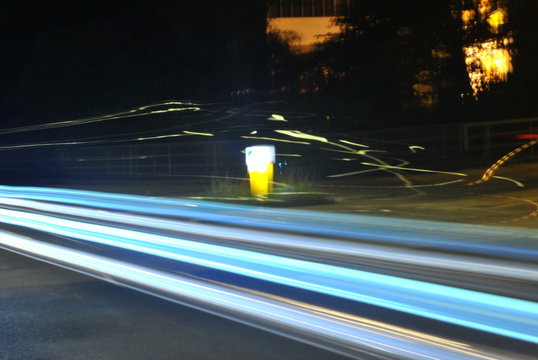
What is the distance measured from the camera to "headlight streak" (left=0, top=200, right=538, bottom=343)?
203 inches

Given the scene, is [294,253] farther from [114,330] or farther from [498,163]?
[498,163]

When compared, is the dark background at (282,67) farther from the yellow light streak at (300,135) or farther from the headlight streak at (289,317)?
the headlight streak at (289,317)

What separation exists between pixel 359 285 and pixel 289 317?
0.79m

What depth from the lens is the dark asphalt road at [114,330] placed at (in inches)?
218

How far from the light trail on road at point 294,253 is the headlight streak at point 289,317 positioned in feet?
0.08

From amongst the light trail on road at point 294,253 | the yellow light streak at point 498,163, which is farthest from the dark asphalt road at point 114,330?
the yellow light streak at point 498,163

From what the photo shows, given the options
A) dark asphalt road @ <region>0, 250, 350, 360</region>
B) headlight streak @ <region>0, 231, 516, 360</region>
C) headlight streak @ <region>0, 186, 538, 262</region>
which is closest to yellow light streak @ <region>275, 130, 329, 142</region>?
headlight streak @ <region>0, 186, 538, 262</region>

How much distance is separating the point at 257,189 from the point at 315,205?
1650 mm

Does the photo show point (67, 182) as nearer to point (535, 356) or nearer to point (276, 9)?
point (276, 9)

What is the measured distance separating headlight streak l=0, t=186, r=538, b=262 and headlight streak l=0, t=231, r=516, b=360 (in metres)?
1.40

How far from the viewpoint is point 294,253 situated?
26.4 feet

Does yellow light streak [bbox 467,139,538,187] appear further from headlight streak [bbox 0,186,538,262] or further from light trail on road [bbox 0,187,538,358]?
light trail on road [bbox 0,187,538,358]

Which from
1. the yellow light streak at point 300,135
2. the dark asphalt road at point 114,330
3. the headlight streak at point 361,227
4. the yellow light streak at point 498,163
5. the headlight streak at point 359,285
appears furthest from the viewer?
the yellow light streak at point 300,135

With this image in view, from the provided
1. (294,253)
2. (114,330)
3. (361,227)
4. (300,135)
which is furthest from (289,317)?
(300,135)
